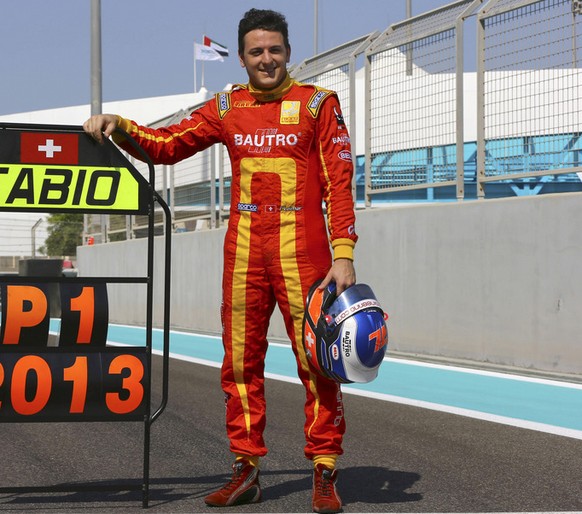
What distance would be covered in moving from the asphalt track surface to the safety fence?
284 centimetres

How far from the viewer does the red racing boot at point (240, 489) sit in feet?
14.1

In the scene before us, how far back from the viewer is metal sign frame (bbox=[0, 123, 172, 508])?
4.36 m

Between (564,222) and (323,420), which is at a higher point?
(564,222)

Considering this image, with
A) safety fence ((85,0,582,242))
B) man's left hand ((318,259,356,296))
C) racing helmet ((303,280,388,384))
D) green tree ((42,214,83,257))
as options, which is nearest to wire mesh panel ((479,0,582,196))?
safety fence ((85,0,582,242))

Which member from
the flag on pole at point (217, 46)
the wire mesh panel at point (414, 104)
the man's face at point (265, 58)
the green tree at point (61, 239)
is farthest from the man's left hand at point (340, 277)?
the flag on pole at point (217, 46)

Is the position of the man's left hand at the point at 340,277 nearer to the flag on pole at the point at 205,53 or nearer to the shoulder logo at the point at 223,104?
the shoulder logo at the point at 223,104

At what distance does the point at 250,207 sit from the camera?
14.4 ft

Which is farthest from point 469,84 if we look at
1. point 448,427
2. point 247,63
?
point 247,63

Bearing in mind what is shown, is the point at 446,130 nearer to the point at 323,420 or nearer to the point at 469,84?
the point at 469,84

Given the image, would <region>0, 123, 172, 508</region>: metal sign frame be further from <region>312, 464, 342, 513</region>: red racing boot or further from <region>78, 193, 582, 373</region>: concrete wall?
<region>78, 193, 582, 373</region>: concrete wall

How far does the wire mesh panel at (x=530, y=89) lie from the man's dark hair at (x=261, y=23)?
4.09 meters

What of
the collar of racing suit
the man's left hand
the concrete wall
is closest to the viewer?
the man's left hand

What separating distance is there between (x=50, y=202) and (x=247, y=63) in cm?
100

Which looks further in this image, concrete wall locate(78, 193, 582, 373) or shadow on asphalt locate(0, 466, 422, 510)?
concrete wall locate(78, 193, 582, 373)
